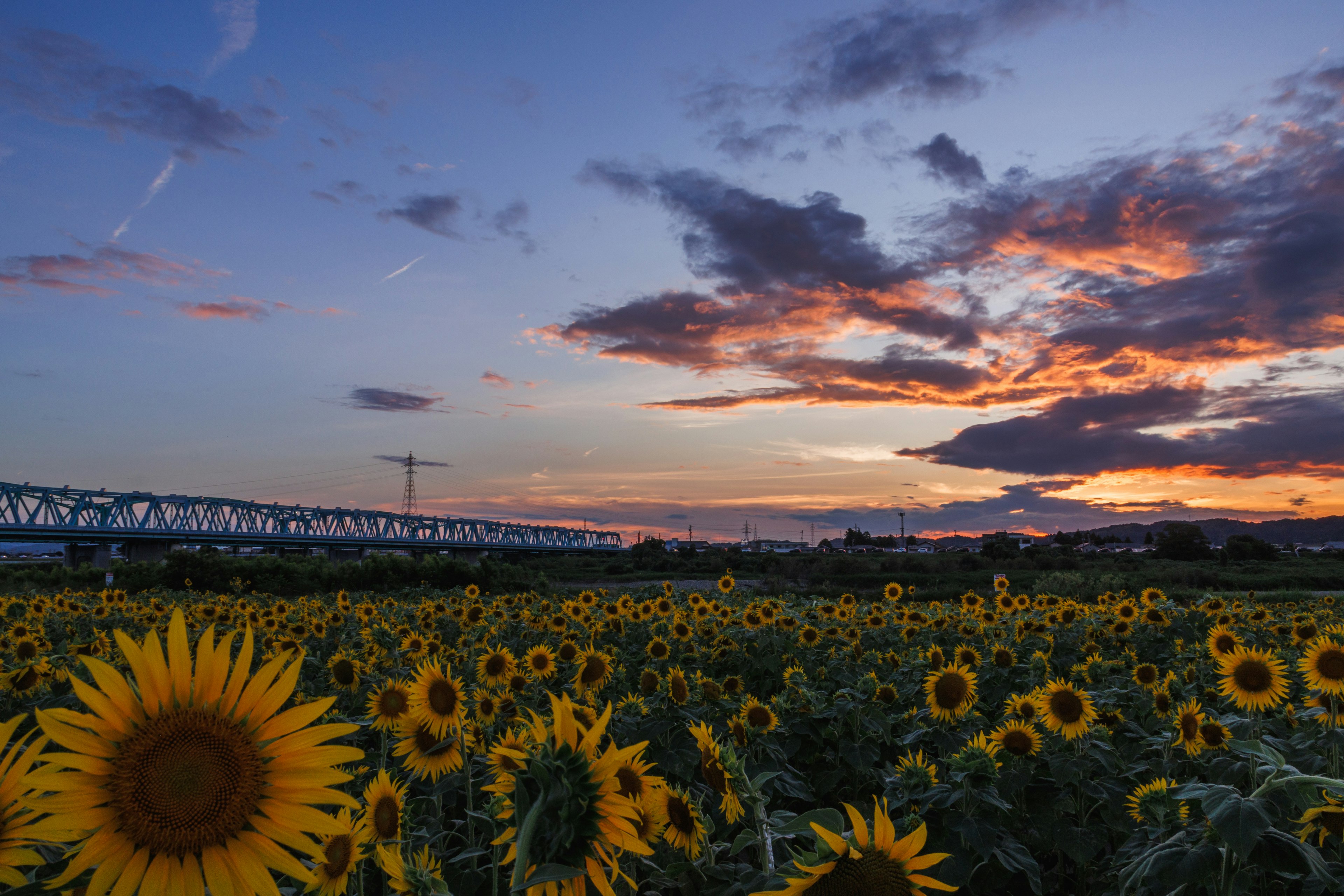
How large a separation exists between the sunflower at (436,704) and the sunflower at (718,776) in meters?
1.36

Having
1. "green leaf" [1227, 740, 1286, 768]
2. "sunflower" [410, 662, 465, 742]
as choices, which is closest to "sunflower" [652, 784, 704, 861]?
"sunflower" [410, 662, 465, 742]

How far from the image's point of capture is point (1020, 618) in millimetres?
9258

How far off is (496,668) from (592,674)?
695 mm

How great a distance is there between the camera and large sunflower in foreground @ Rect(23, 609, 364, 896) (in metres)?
1.24

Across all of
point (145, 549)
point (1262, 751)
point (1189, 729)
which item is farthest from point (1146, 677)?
point (145, 549)

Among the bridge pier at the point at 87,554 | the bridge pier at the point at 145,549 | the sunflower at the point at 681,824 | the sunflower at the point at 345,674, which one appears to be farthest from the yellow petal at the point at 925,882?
the bridge pier at the point at 145,549

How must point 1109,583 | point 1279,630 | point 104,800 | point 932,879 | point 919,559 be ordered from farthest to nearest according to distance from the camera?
point 919,559
point 1109,583
point 1279,630
point 932,879
point 104,800

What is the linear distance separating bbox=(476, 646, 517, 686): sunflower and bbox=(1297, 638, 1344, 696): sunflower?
520 centimetres

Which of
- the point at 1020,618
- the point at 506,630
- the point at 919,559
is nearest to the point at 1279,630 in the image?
the point at 1020,618

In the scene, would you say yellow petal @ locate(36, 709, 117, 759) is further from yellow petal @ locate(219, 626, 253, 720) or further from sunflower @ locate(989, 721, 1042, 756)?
sunflower @ locate(989, 721, 1042, 756)

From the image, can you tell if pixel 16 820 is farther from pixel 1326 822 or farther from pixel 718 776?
pixel 1326 822

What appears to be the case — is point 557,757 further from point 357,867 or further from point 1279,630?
point 1279,630

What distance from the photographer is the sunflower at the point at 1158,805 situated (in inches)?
132

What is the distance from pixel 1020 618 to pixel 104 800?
9775 mm
